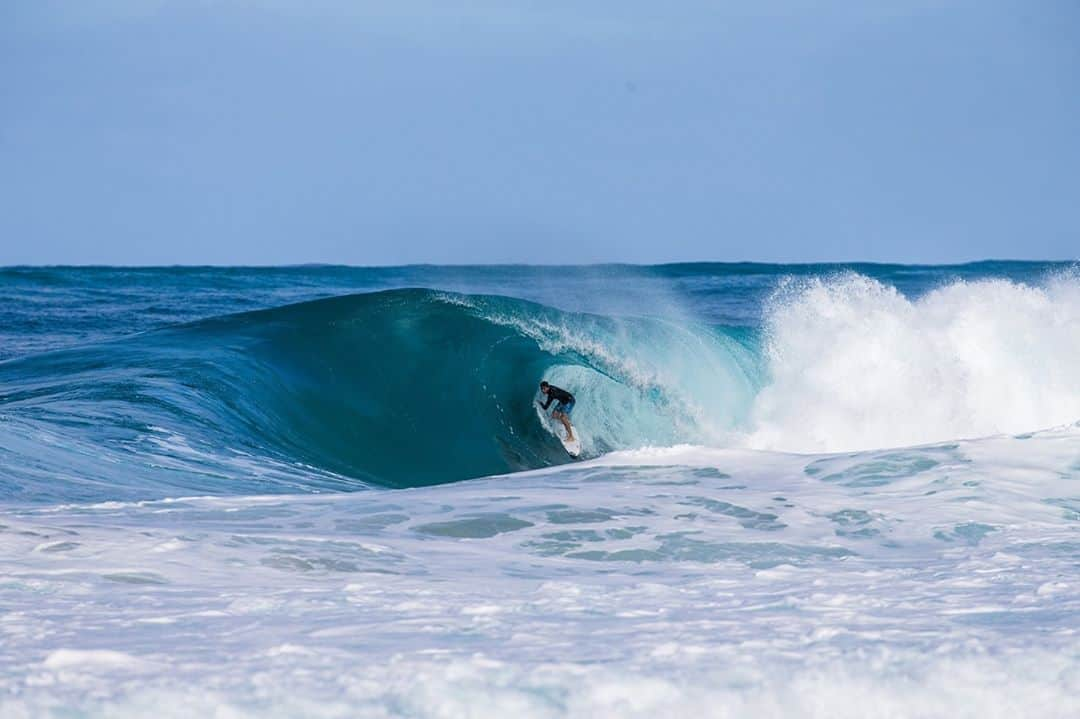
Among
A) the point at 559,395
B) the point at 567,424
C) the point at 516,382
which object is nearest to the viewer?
the point at 567,424

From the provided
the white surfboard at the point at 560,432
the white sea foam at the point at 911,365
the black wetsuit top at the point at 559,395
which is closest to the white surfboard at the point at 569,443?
the white surfboard at the point at 560,432

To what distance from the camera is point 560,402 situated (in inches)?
473

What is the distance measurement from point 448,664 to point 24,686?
1.08m

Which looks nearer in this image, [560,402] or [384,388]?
[560,402]

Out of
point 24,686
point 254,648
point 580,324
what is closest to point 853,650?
point 254,648

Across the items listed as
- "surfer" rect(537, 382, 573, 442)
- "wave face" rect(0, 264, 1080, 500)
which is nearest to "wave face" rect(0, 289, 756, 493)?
"wave face" rect(0, 264, 1080, 500)

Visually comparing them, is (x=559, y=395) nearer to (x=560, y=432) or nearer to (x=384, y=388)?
(x=560, y=432)

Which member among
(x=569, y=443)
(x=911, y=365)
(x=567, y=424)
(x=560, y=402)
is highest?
(x=911, y=365)

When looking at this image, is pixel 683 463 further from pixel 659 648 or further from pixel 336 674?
pixel 336 674

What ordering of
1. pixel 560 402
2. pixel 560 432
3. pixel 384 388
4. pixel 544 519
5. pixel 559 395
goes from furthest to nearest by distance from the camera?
pixel 384 388 → pixel 560 432 → pixel 560 402 → pixel 559 395 → pixel 544 519

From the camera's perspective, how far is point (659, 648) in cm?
337

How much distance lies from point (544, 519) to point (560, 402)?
6286mm

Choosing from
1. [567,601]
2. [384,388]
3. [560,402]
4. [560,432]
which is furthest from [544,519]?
[384,388]

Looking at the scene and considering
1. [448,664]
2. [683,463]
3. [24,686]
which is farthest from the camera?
[683,463]
